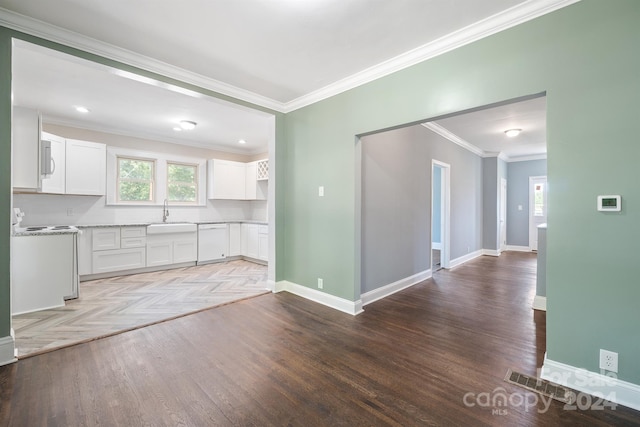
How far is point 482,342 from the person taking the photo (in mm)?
2586

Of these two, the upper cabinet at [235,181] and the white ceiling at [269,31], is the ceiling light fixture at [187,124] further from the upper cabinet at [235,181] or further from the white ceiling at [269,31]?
the white ceiling at [269,31]

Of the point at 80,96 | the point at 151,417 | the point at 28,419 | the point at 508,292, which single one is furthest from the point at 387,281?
the point at 80,96

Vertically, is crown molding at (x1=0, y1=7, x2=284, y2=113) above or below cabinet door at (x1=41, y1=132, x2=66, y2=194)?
above

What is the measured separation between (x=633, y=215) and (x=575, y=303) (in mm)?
657

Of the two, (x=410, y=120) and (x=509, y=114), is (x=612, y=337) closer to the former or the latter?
(x=410, y=120)

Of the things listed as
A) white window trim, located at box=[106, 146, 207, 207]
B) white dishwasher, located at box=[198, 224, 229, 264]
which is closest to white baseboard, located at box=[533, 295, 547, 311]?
white dishwasher, located at box=[198, 224, 229, 264]

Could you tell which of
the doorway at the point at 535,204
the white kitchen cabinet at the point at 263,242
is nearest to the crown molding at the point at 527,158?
the doorway at the point at 535,204

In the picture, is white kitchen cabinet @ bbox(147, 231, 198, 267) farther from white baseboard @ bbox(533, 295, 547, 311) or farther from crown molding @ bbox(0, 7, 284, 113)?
white baseboard @ bbox(533, 295, 547, 311)

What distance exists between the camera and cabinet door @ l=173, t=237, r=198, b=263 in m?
5.52

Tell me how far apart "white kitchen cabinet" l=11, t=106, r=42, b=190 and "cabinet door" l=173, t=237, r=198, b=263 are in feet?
9.17

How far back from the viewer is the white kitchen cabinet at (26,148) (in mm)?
2787

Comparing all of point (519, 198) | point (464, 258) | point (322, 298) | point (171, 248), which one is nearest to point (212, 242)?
point (171, 248)

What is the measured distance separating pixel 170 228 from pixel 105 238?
1018 mm

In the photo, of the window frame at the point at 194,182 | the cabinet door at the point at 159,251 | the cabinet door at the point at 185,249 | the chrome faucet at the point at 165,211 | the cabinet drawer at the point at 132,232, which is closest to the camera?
the cabinet drawer at the point at 132,232
